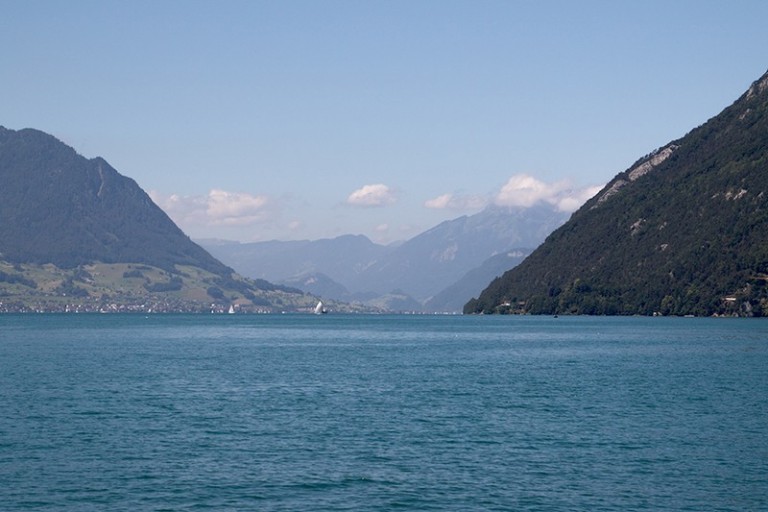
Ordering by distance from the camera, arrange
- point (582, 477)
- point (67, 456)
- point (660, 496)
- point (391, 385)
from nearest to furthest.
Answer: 1. point (660, 496)
2. point (582, 477)
3. point (67, 456)
4. point (391, 385)

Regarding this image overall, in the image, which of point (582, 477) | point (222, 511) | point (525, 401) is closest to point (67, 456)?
point (222, 511)

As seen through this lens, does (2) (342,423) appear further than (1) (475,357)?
No

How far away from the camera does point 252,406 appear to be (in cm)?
8969

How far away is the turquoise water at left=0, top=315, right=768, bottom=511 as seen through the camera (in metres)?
53.7

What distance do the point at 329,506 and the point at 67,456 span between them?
22236mm

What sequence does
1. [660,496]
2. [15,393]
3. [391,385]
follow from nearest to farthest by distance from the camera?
[660,496]
[15,393]
[391,385]

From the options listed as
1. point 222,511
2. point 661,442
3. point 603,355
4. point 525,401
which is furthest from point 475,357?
point 222,511

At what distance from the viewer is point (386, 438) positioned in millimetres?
71125

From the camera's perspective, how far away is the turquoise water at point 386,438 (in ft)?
176

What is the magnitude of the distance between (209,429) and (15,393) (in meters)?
34.3

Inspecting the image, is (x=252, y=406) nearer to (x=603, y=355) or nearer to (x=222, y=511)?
(x=222, y=511)

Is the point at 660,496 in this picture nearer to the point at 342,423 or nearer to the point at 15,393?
the point at 342,423

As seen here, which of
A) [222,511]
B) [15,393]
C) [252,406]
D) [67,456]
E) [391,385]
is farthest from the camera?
[391,385]

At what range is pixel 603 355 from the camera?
157 meters
